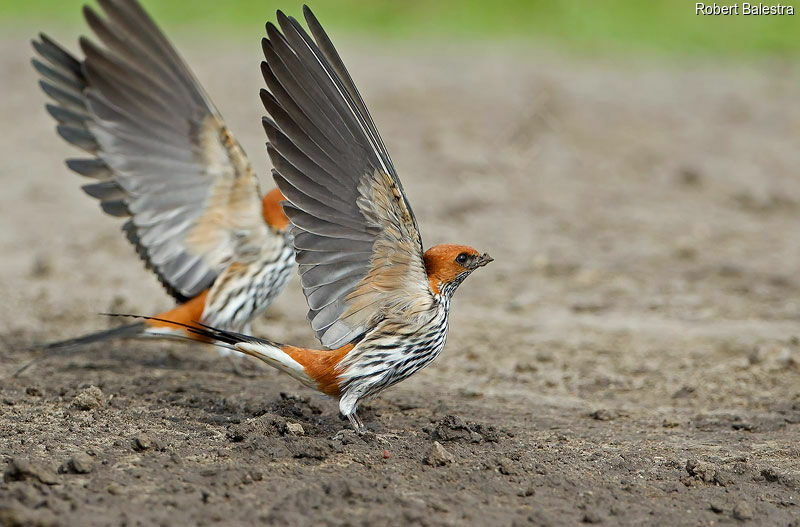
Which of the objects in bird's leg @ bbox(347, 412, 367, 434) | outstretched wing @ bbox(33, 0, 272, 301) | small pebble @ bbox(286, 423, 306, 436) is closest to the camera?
small pebble @ bbox(286, 423, 306, 436)

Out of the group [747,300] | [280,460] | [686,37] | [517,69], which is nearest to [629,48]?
[686,37]

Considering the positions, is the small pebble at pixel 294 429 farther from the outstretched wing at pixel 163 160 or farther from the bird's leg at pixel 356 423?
the outstretched wing at pixel 163 160

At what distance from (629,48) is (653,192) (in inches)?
245

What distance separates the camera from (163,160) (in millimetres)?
7047

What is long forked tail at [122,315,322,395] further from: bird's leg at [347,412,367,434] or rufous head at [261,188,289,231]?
rufous head at [261,188,289,231]

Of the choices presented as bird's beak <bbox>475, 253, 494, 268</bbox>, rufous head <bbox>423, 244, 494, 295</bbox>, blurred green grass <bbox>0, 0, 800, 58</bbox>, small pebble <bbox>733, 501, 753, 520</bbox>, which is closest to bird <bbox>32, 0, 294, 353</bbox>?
rufous head <bbox>423, 244, 494, 295</bbox>

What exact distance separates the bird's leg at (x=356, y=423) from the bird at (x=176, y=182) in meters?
1.79

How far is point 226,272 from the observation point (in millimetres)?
7176

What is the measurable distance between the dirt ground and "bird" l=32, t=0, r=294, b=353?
0.59 metres

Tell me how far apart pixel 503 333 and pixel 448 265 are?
8.48 feet

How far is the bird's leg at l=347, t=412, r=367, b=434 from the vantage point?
5.43 metres

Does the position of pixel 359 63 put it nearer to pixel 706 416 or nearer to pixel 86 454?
pixel 706 416

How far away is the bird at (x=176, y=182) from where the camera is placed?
700 centimetres

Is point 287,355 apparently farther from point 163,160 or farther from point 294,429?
point 163,160
